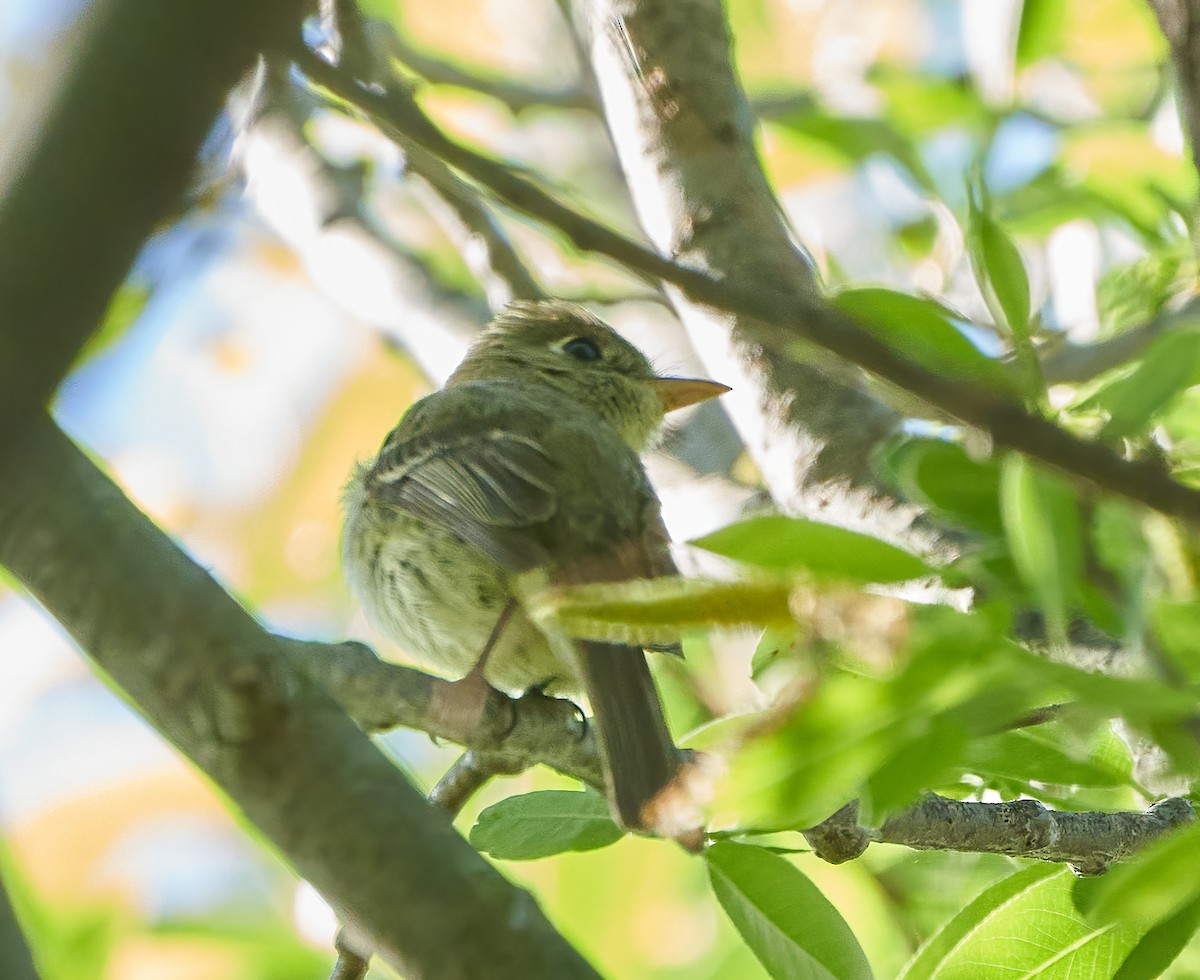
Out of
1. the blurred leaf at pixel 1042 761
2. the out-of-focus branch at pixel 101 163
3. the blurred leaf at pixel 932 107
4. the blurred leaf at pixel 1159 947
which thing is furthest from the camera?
the blurred leaf at pixel 932 107

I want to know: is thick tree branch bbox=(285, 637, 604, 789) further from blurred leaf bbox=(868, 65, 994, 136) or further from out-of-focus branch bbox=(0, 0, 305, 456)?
blurred leaf bbox=(868, 65, 994, 136)

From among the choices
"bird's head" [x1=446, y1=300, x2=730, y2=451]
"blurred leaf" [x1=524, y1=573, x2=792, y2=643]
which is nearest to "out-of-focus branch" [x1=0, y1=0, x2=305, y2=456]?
"blurred leaf" [x1=524, y1=573, x2=792, y2=643]

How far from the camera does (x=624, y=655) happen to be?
2746 millimetres

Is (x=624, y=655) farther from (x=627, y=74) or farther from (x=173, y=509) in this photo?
(x=173, y=509)

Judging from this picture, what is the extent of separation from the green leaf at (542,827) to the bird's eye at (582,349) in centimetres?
287

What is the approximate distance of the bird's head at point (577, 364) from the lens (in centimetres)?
459

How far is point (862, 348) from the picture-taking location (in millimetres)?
978

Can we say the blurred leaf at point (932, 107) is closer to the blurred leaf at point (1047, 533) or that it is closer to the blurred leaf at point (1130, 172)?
the blurred leaf at point (1130, 172)

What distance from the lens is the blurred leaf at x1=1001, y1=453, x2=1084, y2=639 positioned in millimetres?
1046

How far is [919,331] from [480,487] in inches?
87.4

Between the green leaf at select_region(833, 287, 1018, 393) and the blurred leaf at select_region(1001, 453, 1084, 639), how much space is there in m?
0.10

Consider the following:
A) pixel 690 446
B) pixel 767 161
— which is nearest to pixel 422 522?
pixel 690 446

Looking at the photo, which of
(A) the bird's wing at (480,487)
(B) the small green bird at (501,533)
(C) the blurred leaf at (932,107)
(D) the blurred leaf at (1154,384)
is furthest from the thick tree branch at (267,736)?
(C) the blurred leaf at (932,107)

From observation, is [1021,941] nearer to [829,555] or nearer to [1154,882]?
[1154,882]
